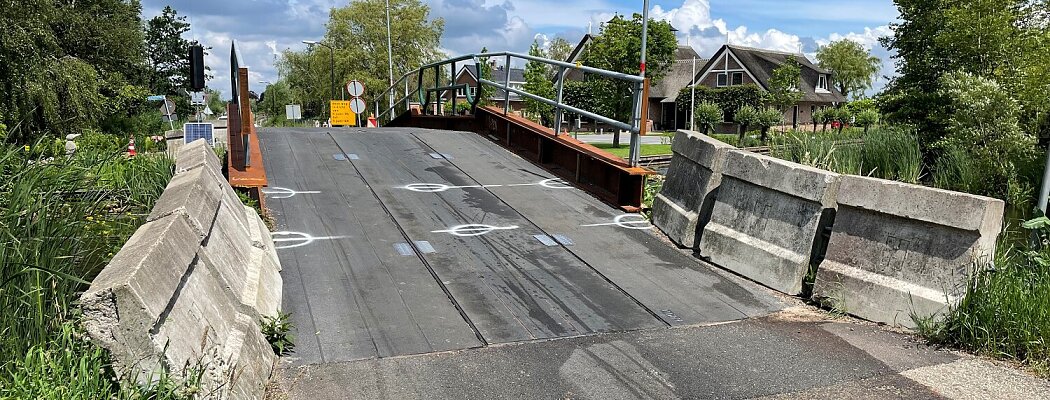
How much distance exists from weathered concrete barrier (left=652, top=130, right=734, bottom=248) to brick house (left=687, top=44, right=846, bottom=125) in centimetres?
5660

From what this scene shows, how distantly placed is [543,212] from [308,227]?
2.39 metres

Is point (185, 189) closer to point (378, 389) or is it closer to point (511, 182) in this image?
point (378, 389)

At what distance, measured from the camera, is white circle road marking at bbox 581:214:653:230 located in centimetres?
783

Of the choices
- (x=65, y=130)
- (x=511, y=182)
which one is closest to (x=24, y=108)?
(x=65, y=130)

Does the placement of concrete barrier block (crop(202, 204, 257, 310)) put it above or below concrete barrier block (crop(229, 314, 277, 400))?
above

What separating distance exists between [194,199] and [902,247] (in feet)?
14.6

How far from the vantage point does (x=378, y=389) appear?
4.08 m

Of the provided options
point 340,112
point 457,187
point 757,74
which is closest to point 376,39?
point 340,112

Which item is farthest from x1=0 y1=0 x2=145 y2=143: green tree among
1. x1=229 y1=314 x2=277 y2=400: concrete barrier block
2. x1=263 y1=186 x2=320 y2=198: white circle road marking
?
x1=229 y1=314 x2=277 y2=400: concrete barrier block

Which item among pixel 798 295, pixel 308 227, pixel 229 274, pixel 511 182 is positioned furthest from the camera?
pixel 511 182

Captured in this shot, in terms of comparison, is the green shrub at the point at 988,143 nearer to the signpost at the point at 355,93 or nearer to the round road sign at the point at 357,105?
the signpost at the point at 355,93

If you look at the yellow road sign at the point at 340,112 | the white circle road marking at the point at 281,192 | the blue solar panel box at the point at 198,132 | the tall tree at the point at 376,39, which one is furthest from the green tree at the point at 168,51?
the white circle road marking at the point at 281,192

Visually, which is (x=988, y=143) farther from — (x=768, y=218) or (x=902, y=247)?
(x=902, y=247)

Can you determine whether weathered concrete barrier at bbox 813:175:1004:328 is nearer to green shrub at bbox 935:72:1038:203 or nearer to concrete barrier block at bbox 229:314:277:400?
green shrub at bbox 935:72:1038:203
